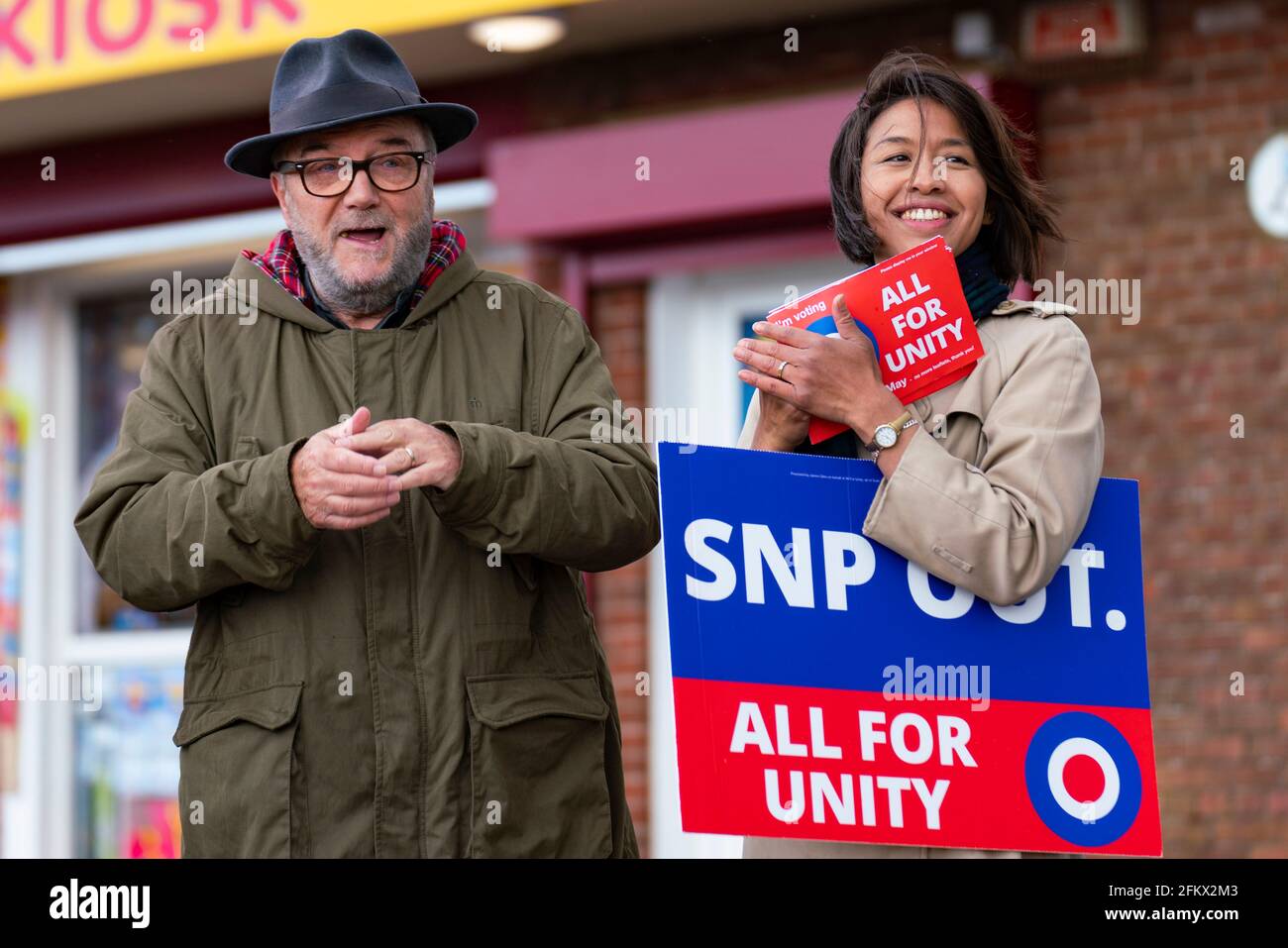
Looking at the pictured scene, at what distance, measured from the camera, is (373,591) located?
285cm

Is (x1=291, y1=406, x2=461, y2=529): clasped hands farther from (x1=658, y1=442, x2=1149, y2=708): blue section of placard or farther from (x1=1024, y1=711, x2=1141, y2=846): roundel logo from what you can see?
(x1=1024, y1=711, x2=1141, y2=846): roundel logo

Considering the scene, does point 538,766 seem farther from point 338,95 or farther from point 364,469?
point 338,95

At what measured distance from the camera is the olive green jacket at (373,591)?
2762 mm

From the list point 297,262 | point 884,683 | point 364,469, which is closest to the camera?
point 364,469

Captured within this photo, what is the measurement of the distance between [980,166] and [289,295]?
116cm

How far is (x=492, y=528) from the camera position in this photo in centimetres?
276

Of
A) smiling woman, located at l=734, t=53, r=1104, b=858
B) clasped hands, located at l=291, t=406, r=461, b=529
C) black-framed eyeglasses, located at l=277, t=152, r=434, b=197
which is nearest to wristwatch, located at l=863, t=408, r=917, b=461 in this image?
smiling woman, located at l=734, t=53, r=1104, b=858

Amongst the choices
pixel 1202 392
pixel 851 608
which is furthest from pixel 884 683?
pixel 1202 392

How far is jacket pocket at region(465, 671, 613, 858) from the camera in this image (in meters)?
2.81

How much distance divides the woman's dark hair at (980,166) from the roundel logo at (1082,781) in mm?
760

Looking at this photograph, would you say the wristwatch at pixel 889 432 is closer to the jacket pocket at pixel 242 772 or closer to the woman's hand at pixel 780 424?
the woman's hand at pixel 780 424
